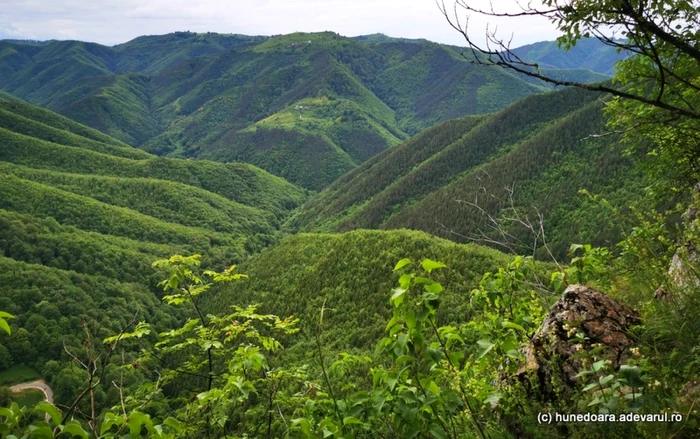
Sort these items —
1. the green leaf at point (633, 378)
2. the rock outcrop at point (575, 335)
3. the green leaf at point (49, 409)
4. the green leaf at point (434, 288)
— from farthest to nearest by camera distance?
the rock outcrop at point (575, 335)
the green leaf at point (434, 288)
the green leaf at point (633, 378)
the green leaf at point (49, 409)

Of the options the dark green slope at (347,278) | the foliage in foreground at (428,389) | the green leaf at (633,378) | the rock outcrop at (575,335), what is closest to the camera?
the green leaf at (633,378)

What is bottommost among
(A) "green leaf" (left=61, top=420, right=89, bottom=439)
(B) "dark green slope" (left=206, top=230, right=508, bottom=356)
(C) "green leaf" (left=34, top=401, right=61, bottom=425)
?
(B) "dark green slope" (left=206, top=230, right=508, bottom=356)

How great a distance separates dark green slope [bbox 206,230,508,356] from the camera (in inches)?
3054

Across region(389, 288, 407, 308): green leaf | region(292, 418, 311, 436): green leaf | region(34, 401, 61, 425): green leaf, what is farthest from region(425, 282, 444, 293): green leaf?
region(34, 401, 61, 425): green leaf

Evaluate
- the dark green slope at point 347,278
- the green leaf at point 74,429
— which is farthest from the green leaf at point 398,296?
the dark green slope at point 347,278

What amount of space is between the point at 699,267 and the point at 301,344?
262 feet

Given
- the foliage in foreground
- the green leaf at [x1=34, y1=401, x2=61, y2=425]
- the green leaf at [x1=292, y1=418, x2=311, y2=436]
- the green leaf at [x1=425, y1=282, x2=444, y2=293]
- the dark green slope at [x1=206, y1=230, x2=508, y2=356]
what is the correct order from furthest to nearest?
the dark green slope at [x1=206, y1=230, x2=508, y2=356] < the green leaf at [x1=292, y1=418, x2=311, y2=436] < the green leaf at [x1=425, y1=282, x2=444, y2=293] < the foliage in foreground < the green leaf at [x1=34, y1=401, x2=61, y2=425]

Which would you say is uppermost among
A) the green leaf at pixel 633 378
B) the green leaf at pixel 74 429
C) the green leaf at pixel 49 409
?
the green leaf at pixel 633 378

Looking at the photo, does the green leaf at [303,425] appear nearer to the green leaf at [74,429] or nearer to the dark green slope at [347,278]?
the green leaf at [74,429]

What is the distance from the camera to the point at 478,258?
81750 millimetres

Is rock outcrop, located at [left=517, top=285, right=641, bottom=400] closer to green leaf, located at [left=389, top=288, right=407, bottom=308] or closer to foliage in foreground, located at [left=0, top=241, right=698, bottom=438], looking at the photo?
foliage in foreground, located at [left=0, top=241, right=698, bottom=438]

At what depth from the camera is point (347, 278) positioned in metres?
99.0

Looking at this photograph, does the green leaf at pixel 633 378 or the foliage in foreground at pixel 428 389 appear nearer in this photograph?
the green leaf at pixel 633 378

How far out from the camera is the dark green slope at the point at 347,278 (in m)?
77.6
